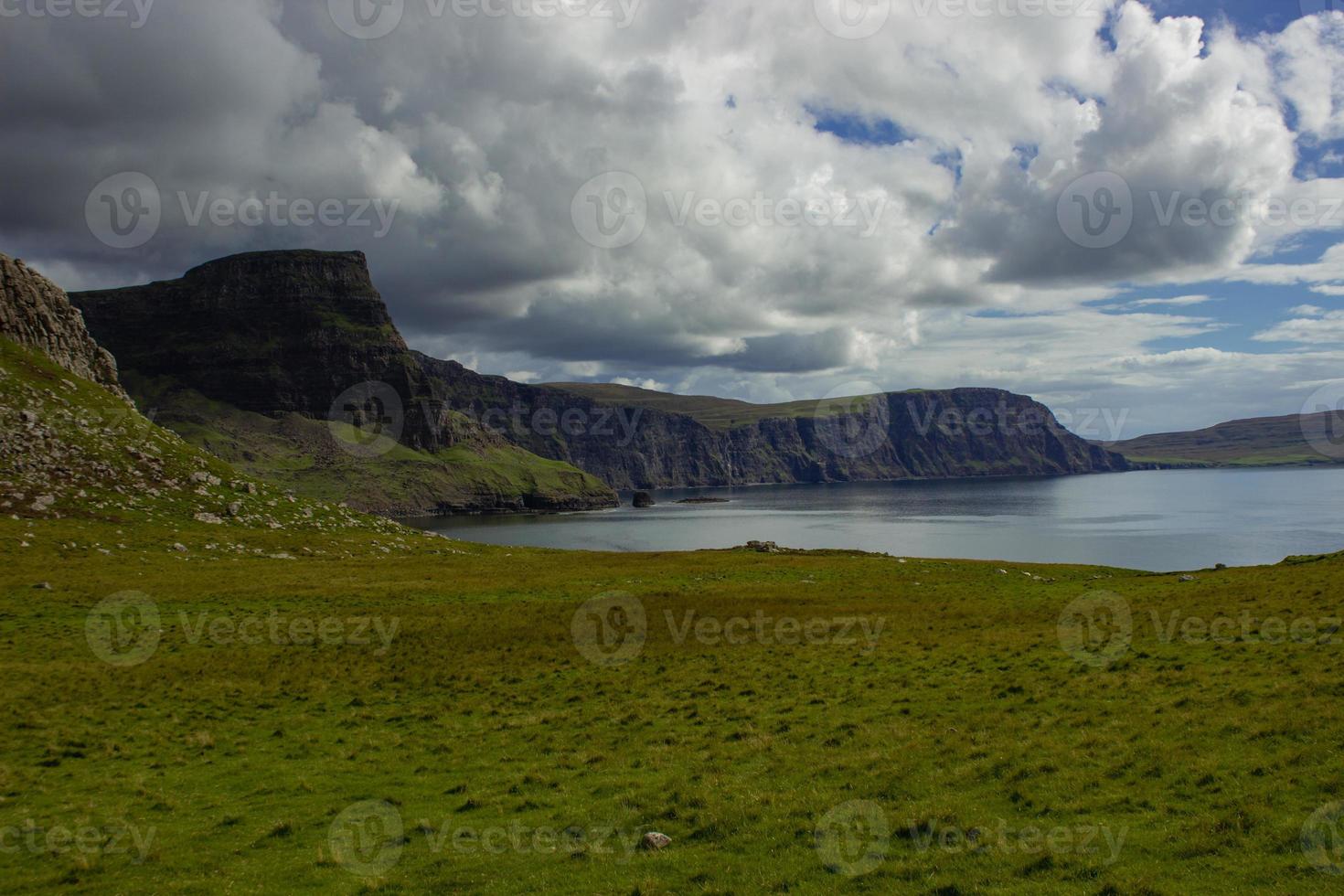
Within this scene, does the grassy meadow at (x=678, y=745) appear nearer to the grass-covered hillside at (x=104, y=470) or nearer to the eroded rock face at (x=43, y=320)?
the grass-covered hillside at (x=104, y=470)

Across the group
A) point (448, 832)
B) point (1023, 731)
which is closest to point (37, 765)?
point (448, 832)

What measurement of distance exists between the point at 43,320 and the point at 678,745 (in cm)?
12031

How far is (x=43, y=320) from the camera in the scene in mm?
100438

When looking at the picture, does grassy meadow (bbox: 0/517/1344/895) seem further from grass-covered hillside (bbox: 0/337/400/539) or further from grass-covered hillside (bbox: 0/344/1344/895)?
grass-covered hillside (bbox: 0/337/400/539)

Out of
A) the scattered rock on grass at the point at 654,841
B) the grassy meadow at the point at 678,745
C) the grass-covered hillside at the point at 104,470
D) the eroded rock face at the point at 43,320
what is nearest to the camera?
the grassy meadow at the point at 678,745

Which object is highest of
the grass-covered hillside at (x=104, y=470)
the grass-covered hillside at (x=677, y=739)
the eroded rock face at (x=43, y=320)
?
the eroded rock face at (x=43, y=320)

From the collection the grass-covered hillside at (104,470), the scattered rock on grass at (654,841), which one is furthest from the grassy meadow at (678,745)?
the grass-covered hillside at (104,470)

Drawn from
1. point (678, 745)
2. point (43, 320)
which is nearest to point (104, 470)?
point (43, 320)

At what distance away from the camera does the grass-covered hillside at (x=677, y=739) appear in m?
13.6

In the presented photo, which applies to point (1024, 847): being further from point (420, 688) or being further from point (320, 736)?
point (420, 688)

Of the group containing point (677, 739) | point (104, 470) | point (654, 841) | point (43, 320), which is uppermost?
point (43, 320)

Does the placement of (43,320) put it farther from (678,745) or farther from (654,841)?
(654,841)

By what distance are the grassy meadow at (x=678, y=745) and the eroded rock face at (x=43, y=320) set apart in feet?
241

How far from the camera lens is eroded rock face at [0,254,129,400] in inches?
3809
